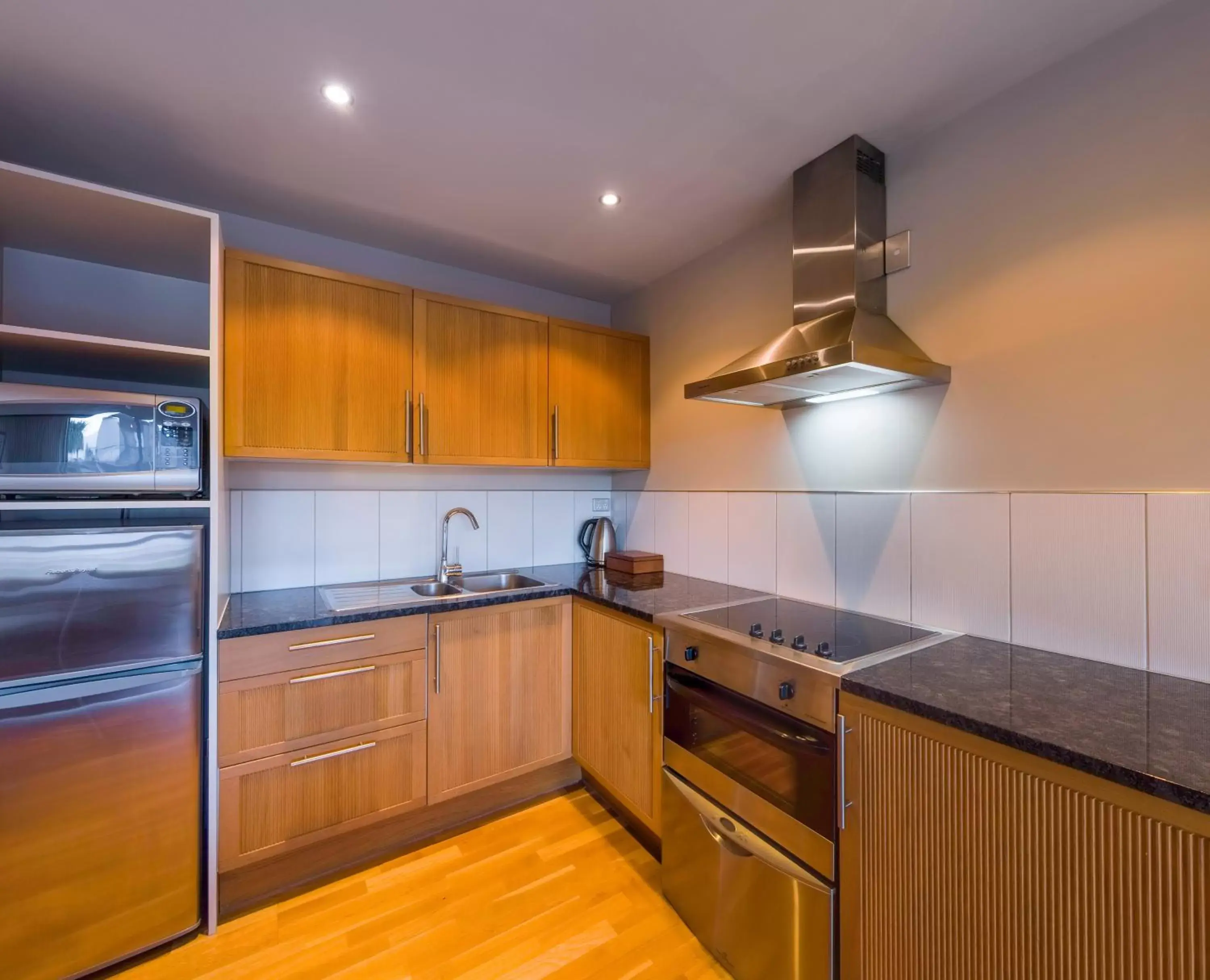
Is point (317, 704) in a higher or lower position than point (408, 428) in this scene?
lower

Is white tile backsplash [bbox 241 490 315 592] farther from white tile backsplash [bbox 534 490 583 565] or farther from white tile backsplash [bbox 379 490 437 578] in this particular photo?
white tile backsplash [bbox 534 490 583 565]

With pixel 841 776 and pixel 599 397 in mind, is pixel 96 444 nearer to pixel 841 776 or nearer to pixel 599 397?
pixel 599 397

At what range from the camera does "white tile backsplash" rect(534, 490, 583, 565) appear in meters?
2.81

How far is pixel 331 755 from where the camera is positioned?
176 cm

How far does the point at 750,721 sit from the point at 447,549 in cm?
162

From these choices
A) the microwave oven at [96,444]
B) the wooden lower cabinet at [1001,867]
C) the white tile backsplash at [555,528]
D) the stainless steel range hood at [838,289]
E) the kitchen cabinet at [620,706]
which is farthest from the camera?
the white tile backsplash at [555,528]

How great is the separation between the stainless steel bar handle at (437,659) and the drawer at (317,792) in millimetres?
133

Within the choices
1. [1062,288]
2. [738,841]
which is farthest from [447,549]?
[1062,288]

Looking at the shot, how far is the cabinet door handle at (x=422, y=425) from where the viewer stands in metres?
2.16

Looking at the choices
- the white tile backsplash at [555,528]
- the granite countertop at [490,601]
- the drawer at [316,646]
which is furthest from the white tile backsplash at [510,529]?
the drawer at [316,646]

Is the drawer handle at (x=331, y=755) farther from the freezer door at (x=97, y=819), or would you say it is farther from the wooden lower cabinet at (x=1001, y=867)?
the wooden lower cabinet at (x=1001, y=867)

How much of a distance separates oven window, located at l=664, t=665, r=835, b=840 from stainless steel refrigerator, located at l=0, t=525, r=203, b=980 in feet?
4.62

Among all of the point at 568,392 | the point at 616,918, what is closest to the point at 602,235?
the point at 568,392

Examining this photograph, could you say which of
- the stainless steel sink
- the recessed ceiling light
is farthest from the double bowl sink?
the recessed ceiling light
